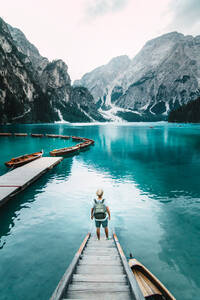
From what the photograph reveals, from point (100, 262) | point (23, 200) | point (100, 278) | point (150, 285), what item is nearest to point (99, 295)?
point (100, 278)

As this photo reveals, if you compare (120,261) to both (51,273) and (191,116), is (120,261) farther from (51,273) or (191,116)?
(191,116)

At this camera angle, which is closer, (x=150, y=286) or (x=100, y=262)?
(x=150, y=286)

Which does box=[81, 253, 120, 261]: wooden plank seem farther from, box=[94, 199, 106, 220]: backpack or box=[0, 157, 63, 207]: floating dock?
box=[0, 157, 63, 207]: floating dock

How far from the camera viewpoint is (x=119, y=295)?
5.54 meters

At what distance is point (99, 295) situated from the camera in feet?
18.3

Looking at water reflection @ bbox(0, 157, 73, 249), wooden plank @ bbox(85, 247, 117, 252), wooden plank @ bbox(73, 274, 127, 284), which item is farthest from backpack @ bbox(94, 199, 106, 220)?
water reflection @ bbox(0, 157, 73, 249)

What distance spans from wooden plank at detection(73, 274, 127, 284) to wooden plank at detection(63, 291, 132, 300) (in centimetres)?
58

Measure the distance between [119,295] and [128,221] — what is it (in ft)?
30.1

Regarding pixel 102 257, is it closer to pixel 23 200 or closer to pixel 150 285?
pixel 150 285

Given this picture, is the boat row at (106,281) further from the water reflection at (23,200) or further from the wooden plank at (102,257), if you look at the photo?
the water reflection at (23,200)

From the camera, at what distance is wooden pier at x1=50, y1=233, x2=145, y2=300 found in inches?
214

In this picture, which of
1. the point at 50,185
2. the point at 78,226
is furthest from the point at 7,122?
the point at 78,226

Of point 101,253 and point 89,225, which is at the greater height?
point 101,253

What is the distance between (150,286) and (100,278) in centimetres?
211
